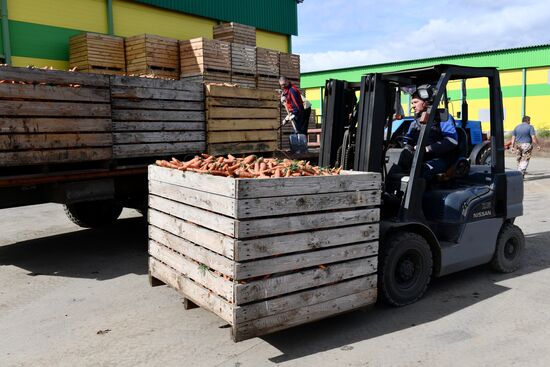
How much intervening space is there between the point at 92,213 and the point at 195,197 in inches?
197

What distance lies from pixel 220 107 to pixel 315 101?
36.3 metres

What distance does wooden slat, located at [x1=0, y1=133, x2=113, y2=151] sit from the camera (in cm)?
514

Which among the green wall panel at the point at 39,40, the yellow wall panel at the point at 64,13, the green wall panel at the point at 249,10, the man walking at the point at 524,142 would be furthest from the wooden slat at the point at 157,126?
the man walking at the point at 524,142

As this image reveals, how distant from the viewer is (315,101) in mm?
42594

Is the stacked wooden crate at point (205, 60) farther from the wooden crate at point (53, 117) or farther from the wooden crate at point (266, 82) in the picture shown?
the wooden crate at point (53, 117)

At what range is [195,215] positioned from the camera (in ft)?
12.7

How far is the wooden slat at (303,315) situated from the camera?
351cm

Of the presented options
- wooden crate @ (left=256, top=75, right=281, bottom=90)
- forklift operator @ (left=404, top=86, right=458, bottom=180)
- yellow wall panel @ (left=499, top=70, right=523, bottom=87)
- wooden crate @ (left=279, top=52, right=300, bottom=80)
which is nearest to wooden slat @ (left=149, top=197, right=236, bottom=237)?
forklift operator @ (left=404, top=86, right=458, bottom=180)

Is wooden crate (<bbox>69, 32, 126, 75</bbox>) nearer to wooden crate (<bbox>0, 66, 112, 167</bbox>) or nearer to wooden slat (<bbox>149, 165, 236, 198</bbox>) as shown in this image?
wooden crate (<bbox>0, 66, 112, 167</bbox>)

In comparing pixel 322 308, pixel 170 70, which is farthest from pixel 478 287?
pixel 170 70

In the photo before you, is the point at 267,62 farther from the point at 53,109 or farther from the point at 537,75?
the point at 537,75

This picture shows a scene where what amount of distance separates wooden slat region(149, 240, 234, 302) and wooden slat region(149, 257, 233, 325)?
4 cm

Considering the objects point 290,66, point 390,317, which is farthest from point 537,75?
point 390,317

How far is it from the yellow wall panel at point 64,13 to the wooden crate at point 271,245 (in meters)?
9.19
